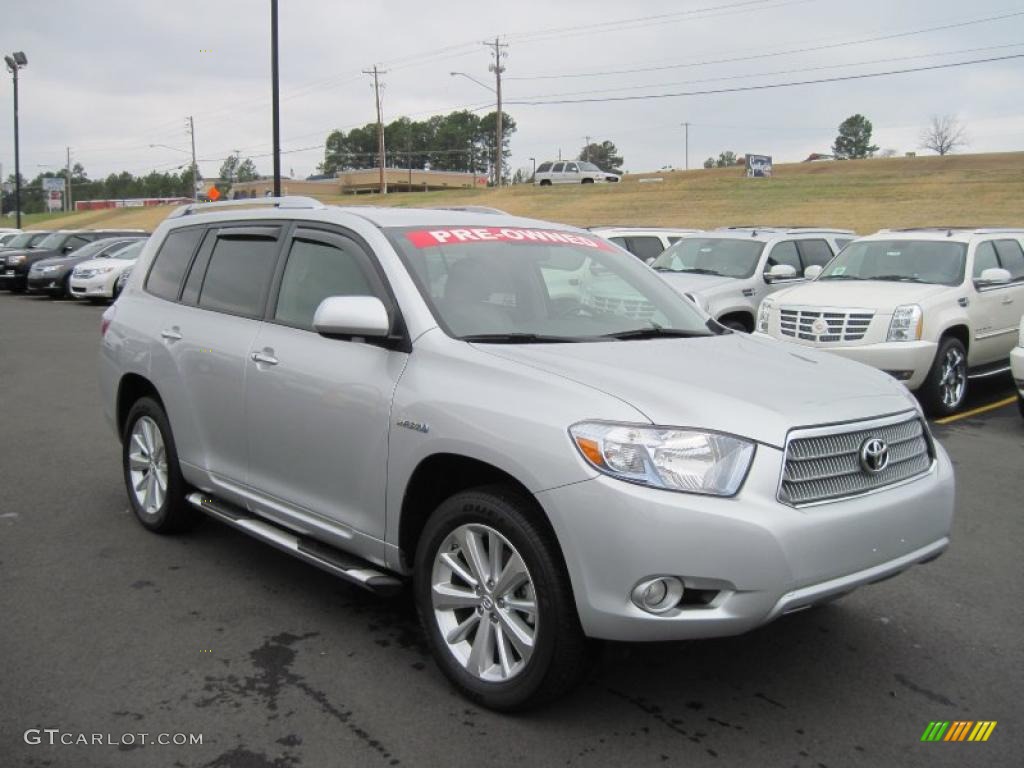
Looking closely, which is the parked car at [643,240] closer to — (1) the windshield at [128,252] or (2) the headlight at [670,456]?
(2) the headlight at [670,456]

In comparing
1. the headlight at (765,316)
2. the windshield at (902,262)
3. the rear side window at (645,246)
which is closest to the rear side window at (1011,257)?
the windshield at (902,262)

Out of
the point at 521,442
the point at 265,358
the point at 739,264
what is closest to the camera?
the point at 521,442

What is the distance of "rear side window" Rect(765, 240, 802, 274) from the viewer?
13141 millimetres

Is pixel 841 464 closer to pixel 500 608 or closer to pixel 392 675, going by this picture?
pixel 500 608

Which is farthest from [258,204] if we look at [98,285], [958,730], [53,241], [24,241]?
[24,241]

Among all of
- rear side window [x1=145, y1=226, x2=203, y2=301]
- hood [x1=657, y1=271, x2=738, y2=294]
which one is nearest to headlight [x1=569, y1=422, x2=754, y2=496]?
rear side window [x1=145, y1=226, x2=203, y2=301]

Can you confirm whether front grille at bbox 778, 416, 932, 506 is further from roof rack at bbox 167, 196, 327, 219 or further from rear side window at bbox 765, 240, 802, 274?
rear side window at bbox 765, 240, 802, 274

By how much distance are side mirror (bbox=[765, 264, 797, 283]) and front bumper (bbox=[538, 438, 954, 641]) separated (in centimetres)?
926

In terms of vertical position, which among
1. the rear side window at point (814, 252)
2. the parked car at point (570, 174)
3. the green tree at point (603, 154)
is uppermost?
the green tree at point (603, 154)

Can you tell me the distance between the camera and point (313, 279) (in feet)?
15.0

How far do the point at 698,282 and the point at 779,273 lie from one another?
991 millimetres

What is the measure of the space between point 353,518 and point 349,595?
0.83 meters

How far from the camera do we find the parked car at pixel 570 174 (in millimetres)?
59750

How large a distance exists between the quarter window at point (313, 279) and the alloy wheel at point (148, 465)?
4.63ft
